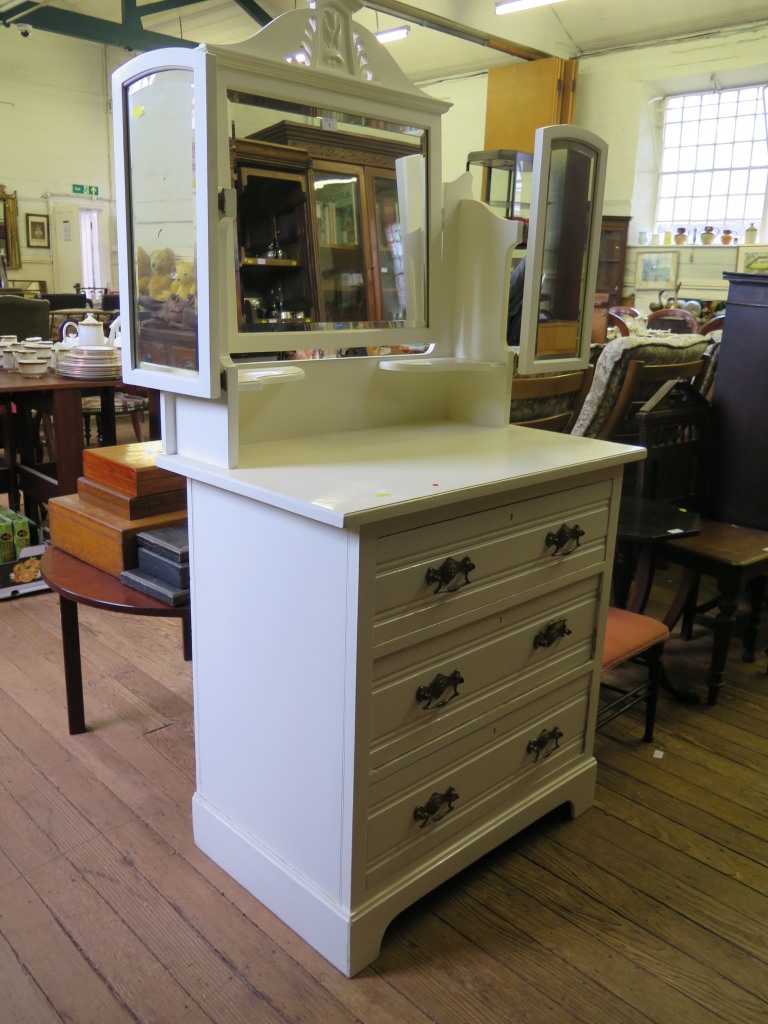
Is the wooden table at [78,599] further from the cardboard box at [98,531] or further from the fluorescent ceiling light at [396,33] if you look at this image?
the fluorescent ceiling light at [396,33]

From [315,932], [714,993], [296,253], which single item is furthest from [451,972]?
[296,253]

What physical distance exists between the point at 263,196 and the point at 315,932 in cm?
145

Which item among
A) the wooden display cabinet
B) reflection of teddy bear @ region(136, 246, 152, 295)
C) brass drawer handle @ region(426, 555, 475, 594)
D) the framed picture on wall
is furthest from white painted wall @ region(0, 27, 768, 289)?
brass drawer handle @ region(426, 555, 475, 594)

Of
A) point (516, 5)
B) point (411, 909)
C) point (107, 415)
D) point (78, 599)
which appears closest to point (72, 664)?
point (78, 599)

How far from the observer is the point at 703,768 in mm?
2262

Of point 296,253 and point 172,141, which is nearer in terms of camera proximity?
point 172,141

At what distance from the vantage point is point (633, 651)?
214cm

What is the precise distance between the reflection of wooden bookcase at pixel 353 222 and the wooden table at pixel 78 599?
74 centimetres

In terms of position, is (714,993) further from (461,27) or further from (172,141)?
(461,27)

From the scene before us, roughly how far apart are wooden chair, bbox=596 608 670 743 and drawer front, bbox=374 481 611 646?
0.34m

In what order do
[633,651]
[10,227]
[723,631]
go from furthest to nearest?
[10,227]
[723,631]
[633,651]

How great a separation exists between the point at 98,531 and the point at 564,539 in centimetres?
110

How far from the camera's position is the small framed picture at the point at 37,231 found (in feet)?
33.2

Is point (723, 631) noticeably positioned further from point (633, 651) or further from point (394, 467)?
point (394, 467)
